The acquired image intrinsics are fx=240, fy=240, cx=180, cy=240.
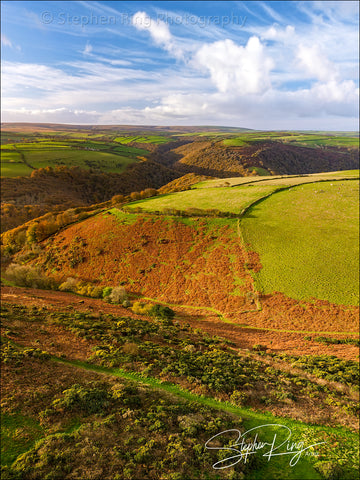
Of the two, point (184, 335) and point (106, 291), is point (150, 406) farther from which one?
point (106, 291)

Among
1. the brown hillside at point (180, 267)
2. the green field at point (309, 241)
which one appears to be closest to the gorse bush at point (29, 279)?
the brown hillside at point (180, 267)

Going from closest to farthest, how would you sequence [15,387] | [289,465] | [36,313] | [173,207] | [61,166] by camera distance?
[289,465] < [15,387] < [36,313] < [173,207] < [61,166]

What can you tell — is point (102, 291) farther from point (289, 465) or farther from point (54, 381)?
point (289, 465)

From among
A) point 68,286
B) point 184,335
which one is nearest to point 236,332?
point 184,335

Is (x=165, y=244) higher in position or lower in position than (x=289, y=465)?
higher

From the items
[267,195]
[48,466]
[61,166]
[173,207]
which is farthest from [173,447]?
[61,166]

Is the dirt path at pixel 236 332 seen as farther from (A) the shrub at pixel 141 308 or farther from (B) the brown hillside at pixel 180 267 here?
(B) the brown hillside at pixel 180 267
